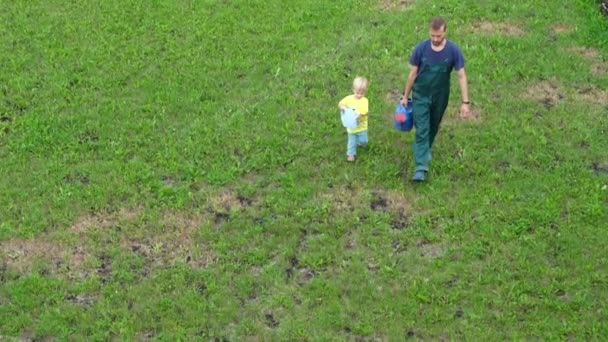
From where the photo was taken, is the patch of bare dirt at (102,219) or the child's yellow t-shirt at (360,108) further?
the child's yellow t-shirt at (360,108)

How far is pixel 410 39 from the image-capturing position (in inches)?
493

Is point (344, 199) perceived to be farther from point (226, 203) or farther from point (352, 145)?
point (226, 203)

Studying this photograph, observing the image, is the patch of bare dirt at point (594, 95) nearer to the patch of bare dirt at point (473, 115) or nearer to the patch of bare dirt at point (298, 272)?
the patch of bare dirt at point (473, 115)

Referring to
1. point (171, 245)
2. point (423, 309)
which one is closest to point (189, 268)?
point (171, 245)

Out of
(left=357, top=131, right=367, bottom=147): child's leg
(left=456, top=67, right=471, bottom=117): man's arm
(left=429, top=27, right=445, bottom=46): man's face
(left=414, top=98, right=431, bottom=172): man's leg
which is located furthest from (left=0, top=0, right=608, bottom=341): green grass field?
(left=429, top=27, right=445, bottom=46): man's face

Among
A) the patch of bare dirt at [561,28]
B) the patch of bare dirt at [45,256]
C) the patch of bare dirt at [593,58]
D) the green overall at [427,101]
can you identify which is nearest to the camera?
the patch of bare dirt at [45,256]

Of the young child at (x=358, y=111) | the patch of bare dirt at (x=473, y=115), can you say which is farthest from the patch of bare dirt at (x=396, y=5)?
the young child at (x=358, y=111)

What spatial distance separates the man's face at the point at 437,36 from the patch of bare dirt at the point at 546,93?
260 centimetres

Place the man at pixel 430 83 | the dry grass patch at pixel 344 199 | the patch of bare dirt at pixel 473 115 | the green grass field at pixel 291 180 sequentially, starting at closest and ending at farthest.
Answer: the green grass field at pixel 291 180 → the man at pixel 430 83 → the dry grass patch at pixel 344 199 → the patch of bare dirt at pixel 473 115

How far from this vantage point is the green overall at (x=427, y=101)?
8992mm

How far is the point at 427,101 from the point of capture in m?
9.17

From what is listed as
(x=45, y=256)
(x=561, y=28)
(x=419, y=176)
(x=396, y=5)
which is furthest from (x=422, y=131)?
(x=396, y=5)

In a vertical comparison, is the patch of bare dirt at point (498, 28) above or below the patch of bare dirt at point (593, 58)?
above

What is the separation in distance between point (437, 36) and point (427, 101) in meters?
0.80
